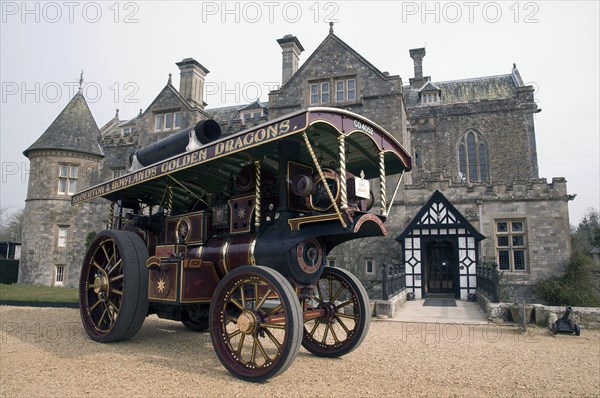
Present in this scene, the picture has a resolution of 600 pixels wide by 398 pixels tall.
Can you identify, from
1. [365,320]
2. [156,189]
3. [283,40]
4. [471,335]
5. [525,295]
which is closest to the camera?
[365,320]

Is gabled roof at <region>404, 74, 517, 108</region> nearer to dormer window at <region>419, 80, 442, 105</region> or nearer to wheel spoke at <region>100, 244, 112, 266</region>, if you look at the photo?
dormer window at <region>419, 80, 442, 105</region>

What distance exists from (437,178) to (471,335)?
36.5ft

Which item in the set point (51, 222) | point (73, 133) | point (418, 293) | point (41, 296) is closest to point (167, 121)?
point (73, 133)

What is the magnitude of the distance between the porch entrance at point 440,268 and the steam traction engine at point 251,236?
11.0 meters

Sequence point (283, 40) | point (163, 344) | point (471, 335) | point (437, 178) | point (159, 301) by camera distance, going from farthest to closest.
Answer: point (283, 40)
point (437, 178)
point (471, 335)
point (163, 344)
point (159, 301)

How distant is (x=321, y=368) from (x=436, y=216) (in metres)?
13.5

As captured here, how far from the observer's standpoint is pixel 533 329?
9695 millimetres

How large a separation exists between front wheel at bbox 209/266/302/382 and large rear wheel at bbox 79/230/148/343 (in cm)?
226

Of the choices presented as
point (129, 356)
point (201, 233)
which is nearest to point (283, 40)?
point (201, 233)

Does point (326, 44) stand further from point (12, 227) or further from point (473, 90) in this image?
point (12, 227)

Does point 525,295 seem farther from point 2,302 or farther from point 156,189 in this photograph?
point 2,302

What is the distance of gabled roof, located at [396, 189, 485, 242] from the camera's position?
17709 millimetres

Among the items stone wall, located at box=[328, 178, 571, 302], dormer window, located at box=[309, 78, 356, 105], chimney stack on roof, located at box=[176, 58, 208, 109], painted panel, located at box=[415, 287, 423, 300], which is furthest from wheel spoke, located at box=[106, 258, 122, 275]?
chimney stack on roof, located at box=[176, 58, 208, 109]

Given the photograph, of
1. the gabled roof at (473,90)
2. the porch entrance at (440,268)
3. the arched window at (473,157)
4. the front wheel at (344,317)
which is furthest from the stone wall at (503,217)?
the gabled roof at (473,90)
